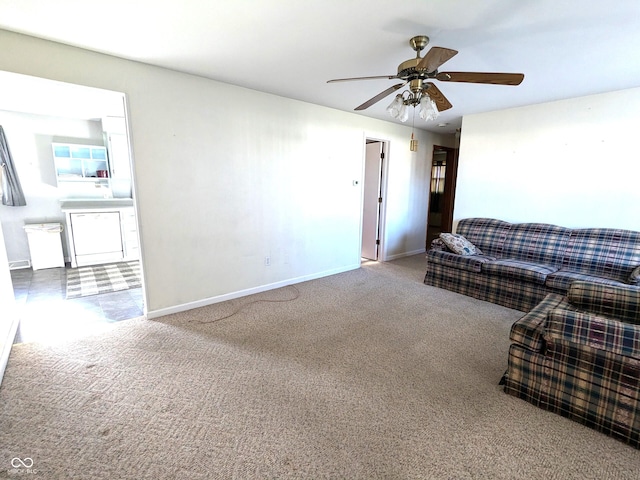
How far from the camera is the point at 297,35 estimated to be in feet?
7.10

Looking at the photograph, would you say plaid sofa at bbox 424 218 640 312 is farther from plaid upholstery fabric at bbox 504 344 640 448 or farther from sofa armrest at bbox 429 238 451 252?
plaid upholstery fabric at bbox 504 344 640 448

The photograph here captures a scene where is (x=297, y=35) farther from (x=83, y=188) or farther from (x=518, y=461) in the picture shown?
(x=83, y=188)

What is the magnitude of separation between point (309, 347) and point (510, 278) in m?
2.50

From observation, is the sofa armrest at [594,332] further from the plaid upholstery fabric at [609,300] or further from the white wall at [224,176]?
the white wall at [224,176]

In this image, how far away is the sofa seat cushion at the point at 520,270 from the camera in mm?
3217

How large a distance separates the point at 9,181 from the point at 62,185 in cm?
61

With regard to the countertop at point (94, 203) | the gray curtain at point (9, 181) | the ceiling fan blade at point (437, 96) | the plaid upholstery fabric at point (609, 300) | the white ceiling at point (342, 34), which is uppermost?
the white ceiling at point (342, 34)

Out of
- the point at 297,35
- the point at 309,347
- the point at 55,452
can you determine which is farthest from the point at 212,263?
the point at 297,35

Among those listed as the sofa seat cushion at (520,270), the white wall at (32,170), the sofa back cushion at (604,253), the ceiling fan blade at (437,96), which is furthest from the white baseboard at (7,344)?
the sofa back cushion at (604,253)

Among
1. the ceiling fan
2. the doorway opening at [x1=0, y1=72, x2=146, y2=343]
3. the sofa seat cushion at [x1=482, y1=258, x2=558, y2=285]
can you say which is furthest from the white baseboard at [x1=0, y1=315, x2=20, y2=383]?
the sofa seat cushion at [x1=482, y1=258, x2=558, y2=285]

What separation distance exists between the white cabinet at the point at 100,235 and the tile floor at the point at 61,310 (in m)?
0.69

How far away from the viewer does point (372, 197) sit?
5.50m

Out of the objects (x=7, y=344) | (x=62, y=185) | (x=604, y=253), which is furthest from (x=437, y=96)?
(x=62, y=185)

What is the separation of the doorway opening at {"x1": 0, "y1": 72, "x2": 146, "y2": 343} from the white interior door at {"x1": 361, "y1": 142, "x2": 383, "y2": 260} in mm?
3837
